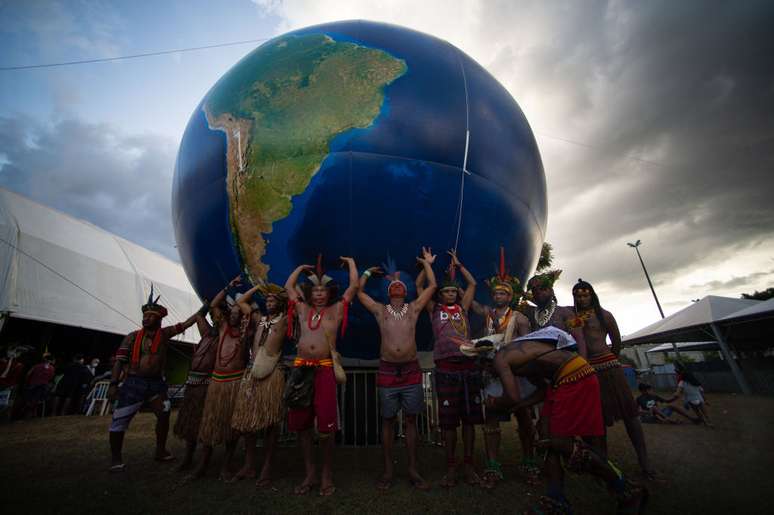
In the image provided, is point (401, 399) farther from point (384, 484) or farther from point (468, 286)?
point (468, 286)

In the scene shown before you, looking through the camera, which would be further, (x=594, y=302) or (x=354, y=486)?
(x=594, y=302)

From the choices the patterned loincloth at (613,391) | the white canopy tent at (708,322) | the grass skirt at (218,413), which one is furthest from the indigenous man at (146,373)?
the white canopy tent at (708,322)

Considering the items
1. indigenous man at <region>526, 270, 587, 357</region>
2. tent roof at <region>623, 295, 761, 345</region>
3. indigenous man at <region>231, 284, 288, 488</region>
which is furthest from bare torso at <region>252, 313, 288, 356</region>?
tent roof at <region>623, 295, 761, 345</region>

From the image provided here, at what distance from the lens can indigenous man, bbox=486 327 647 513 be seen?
2.19 meters

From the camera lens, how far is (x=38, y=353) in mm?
10242

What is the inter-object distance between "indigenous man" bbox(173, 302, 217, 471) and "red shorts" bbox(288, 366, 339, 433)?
1404 millimetres

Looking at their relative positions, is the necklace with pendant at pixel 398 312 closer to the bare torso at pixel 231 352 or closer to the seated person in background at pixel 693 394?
the bare torso at pixel 231 352

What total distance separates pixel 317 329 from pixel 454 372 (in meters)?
1.33

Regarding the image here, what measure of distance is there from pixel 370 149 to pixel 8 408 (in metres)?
10.7

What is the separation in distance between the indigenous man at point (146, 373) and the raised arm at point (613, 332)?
4384 millimetres

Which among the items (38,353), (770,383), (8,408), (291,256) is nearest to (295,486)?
(291,256)

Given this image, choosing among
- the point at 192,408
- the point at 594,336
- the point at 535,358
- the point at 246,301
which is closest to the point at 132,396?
the point at 192,408

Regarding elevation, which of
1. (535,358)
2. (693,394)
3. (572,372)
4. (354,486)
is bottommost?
(354,486)

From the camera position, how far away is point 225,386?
3555 millimetres
